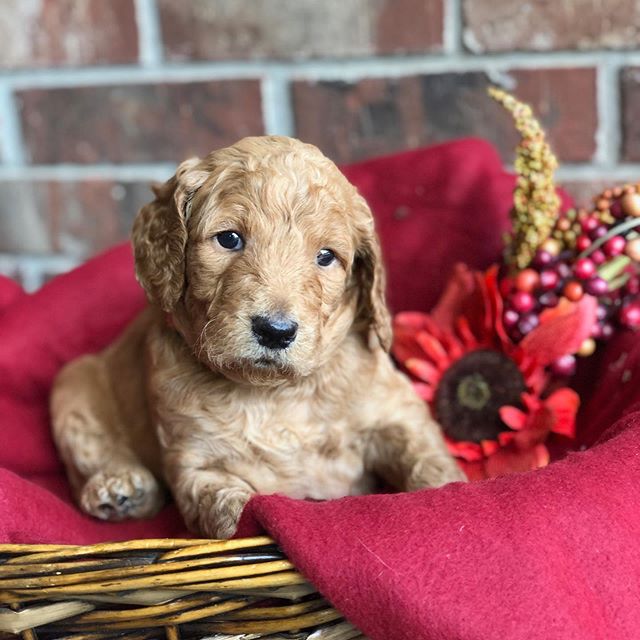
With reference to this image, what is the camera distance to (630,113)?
2061 mm

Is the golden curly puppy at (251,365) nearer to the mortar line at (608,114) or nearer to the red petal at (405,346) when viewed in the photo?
the red petal at (405,346)

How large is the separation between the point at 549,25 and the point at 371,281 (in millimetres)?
957

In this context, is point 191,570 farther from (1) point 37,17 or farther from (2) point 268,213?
(1) point 37,17

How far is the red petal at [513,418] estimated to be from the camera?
1586 mm

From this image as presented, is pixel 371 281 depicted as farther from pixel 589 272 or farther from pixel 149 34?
pixel 149 34

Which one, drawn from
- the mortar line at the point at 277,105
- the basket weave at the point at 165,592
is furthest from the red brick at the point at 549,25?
the basket weave at the point at 165,592

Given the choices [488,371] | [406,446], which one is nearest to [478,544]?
[406,446]

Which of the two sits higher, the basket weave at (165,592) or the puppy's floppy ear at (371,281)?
the puppy's floppy ear at (371,281)

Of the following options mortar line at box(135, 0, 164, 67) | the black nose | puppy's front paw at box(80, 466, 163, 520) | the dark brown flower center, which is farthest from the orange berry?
mortar line at box(135, 0, 164, 67)

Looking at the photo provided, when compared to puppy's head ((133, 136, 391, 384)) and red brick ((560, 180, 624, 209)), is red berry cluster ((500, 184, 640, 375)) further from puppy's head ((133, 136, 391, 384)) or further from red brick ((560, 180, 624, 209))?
red brick ((560, 180, 624, 209))

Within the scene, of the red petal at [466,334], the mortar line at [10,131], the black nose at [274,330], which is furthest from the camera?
the mortar line at [10,131]

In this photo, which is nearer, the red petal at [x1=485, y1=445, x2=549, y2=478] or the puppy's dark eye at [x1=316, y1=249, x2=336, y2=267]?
the puppy's dark eye at [x1=316, y1=249, x2=336, y2=267]

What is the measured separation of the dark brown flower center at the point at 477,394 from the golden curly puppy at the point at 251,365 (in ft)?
0.38

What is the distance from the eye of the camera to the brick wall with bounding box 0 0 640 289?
2053 millimetres
